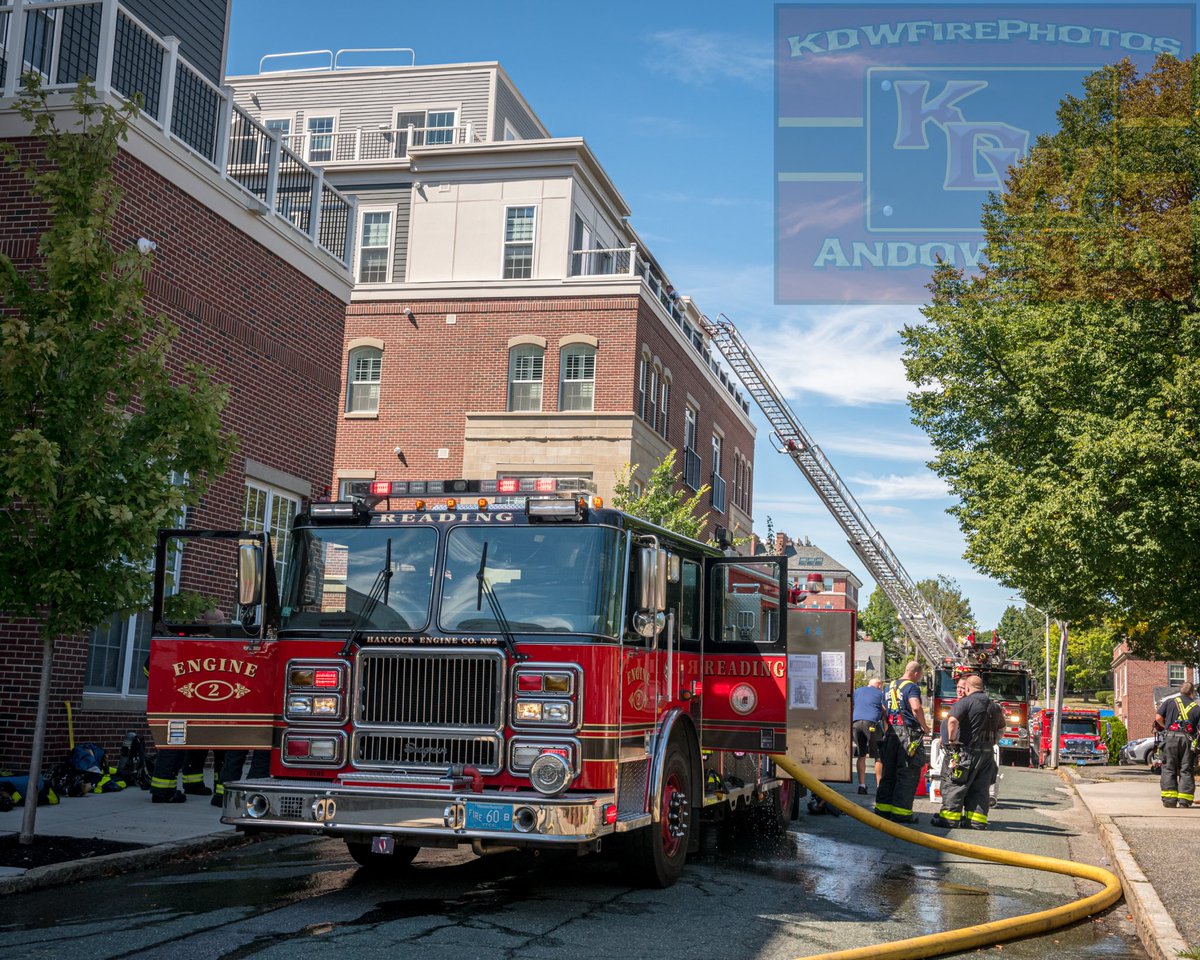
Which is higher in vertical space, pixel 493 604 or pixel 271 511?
pixel 271 511

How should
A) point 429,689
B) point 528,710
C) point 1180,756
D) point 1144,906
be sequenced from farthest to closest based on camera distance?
point 1180,756 < point 1144,906 < point 429,689 < point 528,710

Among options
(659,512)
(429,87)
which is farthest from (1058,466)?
(429,87)

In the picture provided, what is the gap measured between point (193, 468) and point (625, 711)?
14.0 ft

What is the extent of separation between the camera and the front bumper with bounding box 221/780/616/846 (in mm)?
7453

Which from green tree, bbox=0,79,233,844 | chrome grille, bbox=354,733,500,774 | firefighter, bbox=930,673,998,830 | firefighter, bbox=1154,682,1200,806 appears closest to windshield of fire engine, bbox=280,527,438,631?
chrome grille, bbox=354,733,500,774

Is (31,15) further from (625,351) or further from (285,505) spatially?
(625,351)

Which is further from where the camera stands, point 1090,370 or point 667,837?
point 1090,370

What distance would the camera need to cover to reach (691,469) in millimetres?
35500

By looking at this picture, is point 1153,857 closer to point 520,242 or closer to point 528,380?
point 528,380

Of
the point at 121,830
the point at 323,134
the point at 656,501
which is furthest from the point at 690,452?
the point at 121,830

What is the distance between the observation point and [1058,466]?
78.2ft

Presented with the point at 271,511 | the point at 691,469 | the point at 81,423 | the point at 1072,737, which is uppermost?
the point at 691,469

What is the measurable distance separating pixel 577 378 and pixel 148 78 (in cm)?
1521

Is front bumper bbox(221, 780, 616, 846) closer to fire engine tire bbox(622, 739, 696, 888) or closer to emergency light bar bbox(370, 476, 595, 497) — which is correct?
fire engine tire bbox(622, 739, 696, 888)
